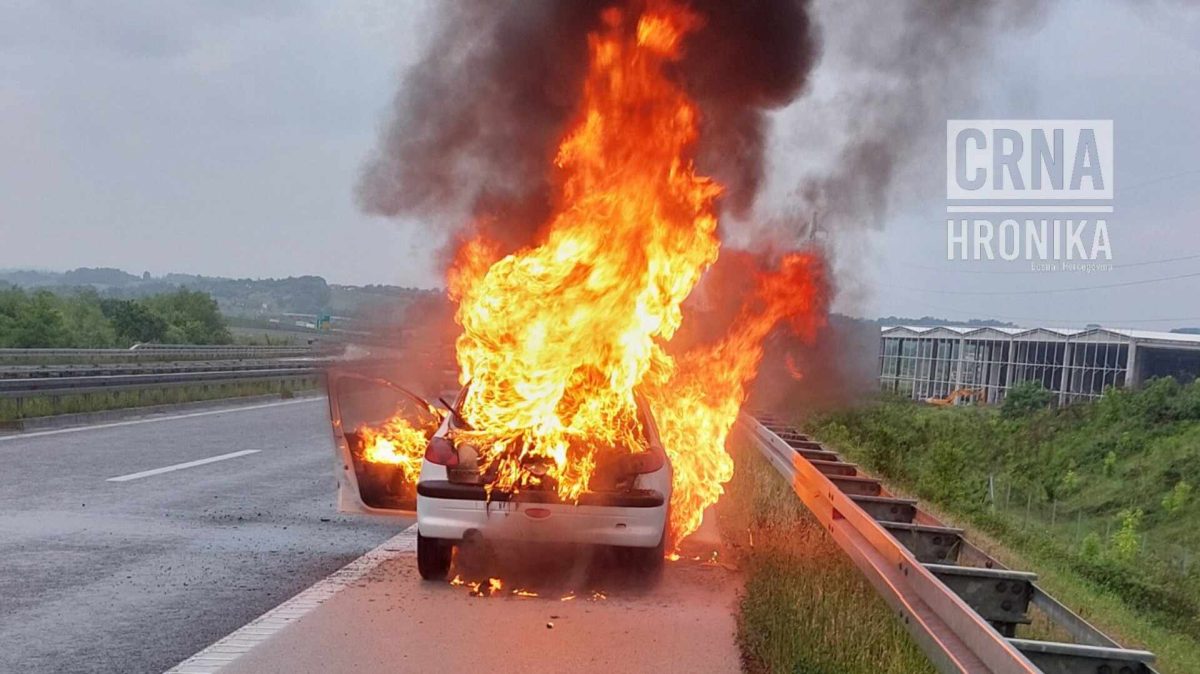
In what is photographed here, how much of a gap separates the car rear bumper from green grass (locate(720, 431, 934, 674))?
847 mm

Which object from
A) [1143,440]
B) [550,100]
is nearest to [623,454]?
[550,100]

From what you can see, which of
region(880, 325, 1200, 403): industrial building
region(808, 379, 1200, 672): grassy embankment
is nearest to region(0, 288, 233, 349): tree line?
region(880, 325, 1200, 403): industrial building

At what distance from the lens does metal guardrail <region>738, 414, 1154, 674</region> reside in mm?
4629

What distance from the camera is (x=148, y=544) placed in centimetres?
988

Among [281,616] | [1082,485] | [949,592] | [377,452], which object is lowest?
[1082,485]

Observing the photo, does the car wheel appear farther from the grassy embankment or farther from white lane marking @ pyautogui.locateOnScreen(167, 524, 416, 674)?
the grassy embankment

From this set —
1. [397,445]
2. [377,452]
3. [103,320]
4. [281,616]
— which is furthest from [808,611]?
[103,320]

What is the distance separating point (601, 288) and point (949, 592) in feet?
16.1

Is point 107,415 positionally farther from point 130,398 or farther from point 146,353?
point 146,353

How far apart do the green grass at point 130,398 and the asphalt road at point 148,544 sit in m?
2.59

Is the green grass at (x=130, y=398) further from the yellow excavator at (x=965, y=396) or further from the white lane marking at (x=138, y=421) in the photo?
the yellow excavator at (x=965, y=396)

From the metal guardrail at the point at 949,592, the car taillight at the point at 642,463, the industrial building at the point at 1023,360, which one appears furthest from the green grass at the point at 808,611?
the industrial building at the point at 1023,360

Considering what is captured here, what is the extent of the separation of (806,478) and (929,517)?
102cm

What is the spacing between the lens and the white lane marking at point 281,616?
243 inches
